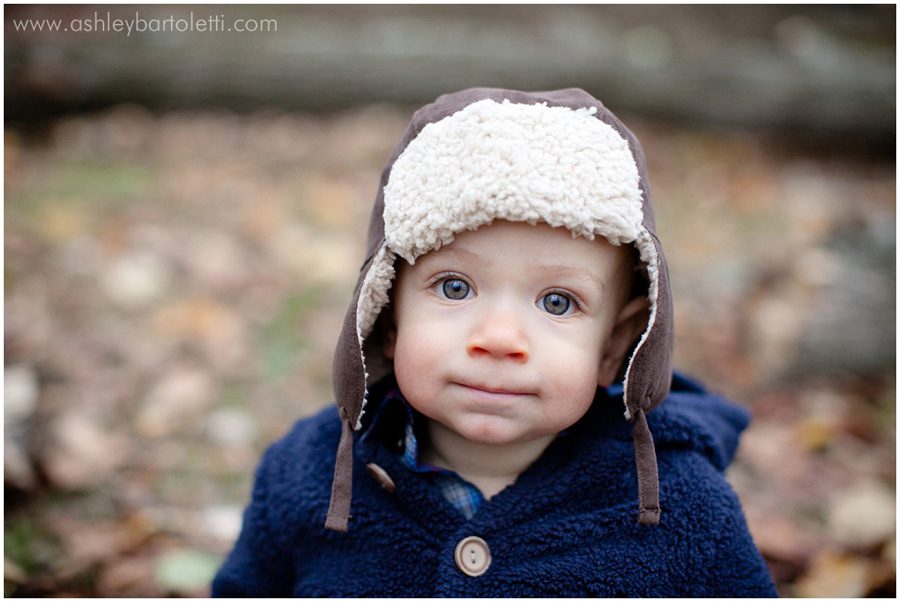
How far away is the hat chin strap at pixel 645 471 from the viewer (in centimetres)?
159

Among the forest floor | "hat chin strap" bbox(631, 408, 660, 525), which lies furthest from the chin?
the forest floor

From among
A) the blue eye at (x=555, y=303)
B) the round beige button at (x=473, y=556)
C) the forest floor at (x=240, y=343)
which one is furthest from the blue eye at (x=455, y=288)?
the forest floor at (x=240, y=343)

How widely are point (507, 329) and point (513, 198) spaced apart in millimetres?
225

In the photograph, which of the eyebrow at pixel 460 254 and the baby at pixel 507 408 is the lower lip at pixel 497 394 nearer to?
the baby at pixel 507 408

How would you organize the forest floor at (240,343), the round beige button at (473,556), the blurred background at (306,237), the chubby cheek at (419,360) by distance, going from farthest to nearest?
the blurred background at (306,237) → the forest floor at (240,343) → the round beige button at (473,556) → the chubby cheek at (419,360)

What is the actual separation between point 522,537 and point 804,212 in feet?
12.8

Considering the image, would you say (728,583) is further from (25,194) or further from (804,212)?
(25,194)

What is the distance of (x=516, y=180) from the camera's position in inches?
56.4

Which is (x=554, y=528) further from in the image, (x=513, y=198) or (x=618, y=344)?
(x=513, y=198)

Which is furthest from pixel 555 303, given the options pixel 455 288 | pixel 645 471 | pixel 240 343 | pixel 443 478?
pixel 240 343

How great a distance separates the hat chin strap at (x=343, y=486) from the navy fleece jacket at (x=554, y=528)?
10 centimetres

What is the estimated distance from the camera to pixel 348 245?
4.25 metres

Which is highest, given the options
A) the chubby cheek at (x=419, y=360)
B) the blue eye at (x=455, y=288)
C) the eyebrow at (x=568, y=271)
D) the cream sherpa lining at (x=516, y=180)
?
the cream sherpa lining at (x=516, y=180)

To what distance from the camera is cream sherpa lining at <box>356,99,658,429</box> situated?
1.43 meters
